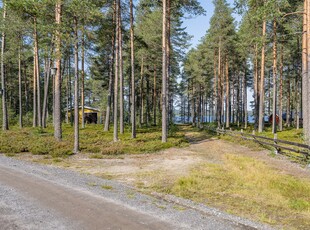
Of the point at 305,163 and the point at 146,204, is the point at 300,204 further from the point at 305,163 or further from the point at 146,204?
the point at 305,163

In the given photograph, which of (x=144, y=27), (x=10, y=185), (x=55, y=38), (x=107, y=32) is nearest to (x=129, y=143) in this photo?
(x=55, y=38)

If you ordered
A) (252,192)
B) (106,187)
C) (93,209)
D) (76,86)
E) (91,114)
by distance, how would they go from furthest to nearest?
(91,114) → (76,86) → (106,187) → (252,192) → (93,209)

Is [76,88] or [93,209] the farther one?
[76,88]

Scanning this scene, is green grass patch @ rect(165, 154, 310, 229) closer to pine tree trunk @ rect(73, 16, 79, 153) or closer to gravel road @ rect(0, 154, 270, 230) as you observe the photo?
gravel road @ rect(0, 154, 270, 230)

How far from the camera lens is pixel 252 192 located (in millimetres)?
7828

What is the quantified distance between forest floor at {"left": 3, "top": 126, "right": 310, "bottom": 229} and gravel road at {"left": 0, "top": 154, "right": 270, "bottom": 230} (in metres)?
0.70

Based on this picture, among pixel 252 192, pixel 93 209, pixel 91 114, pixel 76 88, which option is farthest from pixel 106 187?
pixel 91 114

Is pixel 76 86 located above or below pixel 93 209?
above

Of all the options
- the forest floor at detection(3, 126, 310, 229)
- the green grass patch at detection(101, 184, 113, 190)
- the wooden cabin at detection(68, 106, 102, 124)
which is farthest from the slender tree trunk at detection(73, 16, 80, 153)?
the wooden cabin at detection(68, 106, 102, 124)

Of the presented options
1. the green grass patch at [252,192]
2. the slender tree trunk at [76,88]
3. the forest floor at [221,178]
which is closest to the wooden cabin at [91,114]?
the slender tree trunk at [76,88]

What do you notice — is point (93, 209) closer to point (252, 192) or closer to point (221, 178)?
point (252, 192)

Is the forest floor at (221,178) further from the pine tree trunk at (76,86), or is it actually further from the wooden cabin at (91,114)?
the wooden cabin at (91,114)

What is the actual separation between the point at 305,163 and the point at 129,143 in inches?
423

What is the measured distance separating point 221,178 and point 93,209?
17.6 ft
